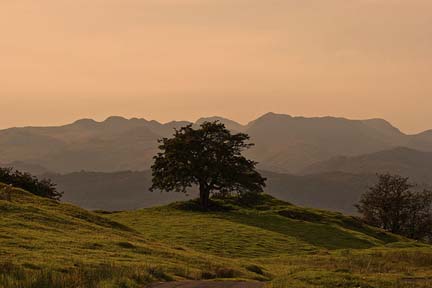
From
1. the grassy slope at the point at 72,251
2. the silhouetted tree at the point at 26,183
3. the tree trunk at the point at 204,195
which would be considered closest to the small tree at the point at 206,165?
the tree trunk at the point at 204,195

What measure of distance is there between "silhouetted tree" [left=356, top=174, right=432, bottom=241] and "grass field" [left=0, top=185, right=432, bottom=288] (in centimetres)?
1177

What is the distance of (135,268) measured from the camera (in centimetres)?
2892

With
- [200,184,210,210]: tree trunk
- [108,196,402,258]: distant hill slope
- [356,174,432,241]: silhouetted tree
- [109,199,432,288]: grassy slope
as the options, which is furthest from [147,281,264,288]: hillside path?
[356,174,432,241]: silhouetted tree

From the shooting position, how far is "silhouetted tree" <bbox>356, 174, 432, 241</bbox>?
10888cm

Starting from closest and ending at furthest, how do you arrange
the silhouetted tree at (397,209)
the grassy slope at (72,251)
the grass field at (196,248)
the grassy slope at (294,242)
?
the grass field at (196,248), the grassy slope at (72,251), the grassy slope at (294,242), the silhouetted tree at (397,209)

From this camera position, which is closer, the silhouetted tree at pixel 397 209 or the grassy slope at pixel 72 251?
the grassy slope at pixel 72 251

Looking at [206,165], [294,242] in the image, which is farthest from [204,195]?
[294,242]

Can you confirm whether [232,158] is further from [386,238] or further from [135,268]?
[135,268]

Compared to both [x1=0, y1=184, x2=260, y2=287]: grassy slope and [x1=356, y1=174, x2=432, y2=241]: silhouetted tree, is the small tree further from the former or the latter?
[x1=0, y1=184, x2=260, y2=287]: grassy slope

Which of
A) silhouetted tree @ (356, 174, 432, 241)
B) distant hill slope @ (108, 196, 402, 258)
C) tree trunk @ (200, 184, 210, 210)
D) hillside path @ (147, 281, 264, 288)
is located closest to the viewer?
hillside path @ (147, 281, 264, 288)

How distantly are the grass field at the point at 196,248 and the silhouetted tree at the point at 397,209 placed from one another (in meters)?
11.8

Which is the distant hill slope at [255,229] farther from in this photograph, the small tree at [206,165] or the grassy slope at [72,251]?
the grassy slope at [72,251]

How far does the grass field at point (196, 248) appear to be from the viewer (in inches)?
1051

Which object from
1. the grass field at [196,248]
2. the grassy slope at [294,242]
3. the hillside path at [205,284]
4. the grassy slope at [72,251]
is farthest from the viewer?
the grassy slope at [294,242]
